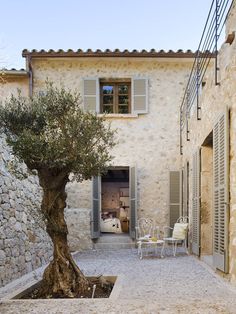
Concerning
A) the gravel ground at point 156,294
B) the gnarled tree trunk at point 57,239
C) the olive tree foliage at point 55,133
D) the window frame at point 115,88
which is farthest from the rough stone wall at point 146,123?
the olive tree foliage at point 55,133

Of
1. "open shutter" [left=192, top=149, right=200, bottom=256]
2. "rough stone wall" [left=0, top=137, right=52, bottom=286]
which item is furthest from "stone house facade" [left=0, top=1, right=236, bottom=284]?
"rough stone wall" [left=0, top=137, right=52, bottom=286]

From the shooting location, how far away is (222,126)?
5535 mm

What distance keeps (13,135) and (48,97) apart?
2.04 feet

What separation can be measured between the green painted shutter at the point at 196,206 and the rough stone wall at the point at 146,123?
305 cm

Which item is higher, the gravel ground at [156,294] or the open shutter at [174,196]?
the open shutter at [174,196]

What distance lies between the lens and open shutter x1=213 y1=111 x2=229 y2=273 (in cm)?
525

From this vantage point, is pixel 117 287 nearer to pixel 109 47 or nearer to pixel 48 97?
pixel 48 97

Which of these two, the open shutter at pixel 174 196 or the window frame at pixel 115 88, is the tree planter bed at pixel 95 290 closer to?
the open shutter at pixel 174 196

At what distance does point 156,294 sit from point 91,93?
24.6 ft

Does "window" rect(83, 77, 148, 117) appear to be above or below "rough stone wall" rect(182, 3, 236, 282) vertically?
above

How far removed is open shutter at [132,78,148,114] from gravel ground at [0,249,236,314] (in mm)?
5106

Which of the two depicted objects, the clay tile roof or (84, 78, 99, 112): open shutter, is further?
(84, 78, 99, 112): open shutter

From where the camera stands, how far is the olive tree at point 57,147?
16.2ft

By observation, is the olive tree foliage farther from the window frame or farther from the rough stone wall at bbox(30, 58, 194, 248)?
the window frame
